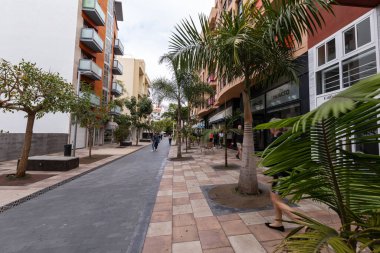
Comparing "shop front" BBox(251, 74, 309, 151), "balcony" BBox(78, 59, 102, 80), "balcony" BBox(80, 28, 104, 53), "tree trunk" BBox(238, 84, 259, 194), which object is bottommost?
"tree trunk" BBox(238, 84, 259, 194)

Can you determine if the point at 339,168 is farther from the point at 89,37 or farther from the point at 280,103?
the point at 89,37

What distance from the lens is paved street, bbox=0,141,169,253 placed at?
3.38 metres

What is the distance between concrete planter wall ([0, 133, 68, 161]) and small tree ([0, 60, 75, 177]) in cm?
656

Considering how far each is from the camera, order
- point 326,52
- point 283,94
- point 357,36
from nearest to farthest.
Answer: point 357,36 < point 326,52 < point 283,94

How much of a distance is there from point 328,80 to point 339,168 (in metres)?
8.61

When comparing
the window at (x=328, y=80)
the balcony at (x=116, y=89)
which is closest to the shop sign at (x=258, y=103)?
the window at (x=328, y=80)

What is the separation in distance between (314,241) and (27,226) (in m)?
5.06

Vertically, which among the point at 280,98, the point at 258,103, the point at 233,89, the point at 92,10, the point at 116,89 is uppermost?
the point at 92,10

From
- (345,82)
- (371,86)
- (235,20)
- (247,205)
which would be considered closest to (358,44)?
(345,82)

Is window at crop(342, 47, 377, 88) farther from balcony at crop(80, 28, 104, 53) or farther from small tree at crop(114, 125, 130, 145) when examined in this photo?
small tree at crop(114, 125, 130, 145)

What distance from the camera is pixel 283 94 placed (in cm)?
1107

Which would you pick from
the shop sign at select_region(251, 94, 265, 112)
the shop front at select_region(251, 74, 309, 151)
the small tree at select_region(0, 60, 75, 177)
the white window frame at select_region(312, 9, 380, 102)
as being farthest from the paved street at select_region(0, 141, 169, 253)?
the shop sign at select_region(251, 94, 265, 112)

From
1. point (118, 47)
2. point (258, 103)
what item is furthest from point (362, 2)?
point (118, 47)

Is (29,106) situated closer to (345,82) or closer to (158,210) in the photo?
(158,210)
